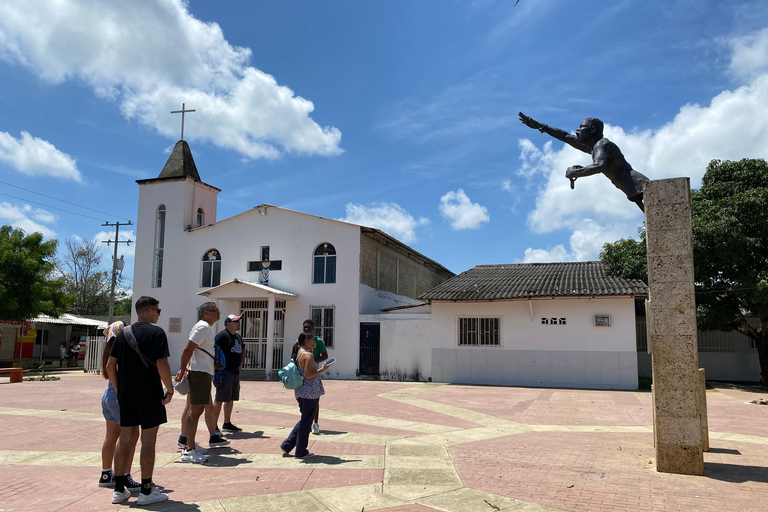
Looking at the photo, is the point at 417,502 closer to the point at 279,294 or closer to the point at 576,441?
the point at 576,441

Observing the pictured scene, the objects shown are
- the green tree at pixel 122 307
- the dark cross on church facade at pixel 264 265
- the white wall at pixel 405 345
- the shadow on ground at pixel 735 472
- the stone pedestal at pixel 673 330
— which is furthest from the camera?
the green tree at pixel 122 307

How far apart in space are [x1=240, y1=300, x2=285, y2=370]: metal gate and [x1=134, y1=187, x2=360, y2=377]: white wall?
1.21ft

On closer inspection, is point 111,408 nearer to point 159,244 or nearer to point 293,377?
point 293,377

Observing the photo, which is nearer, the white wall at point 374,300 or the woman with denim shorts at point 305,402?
the woman with denim shorts at point 305,402

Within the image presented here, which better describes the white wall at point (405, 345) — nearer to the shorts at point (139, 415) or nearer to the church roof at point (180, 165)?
the church roof at point (180, 165)

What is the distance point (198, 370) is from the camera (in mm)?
6648

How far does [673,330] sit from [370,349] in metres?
14.4

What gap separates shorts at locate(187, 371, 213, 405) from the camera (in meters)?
6.52

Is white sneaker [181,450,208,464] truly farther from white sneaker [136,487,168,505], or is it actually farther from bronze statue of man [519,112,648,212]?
bronze statue of man [519,112,648,212]

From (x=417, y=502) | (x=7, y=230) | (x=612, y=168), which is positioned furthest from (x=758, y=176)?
(x=7, y=230)

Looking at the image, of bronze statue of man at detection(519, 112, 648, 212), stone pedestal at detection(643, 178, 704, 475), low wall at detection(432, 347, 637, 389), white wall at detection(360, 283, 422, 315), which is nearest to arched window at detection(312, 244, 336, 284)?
white wall at detection(360, 283, 422, 315)

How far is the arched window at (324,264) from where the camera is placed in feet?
68.4

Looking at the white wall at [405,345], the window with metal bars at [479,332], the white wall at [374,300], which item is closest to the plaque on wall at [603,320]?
the window with metal bars at [479,332]

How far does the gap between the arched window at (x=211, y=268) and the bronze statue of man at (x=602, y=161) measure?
1761 cm
